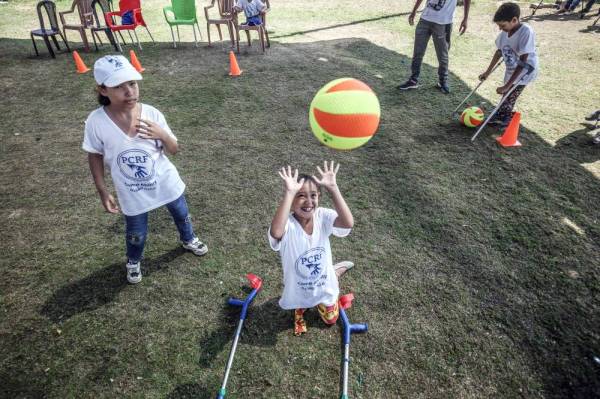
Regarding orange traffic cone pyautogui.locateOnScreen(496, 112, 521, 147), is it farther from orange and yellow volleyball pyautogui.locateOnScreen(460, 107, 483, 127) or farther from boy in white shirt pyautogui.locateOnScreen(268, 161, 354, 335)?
boy in white shirt pyautogui.locateOnScreen(268, 161, 354, 335)

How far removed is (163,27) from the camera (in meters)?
12.0

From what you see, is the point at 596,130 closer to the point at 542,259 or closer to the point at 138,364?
the point at 542,259

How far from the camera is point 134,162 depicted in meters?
2.88

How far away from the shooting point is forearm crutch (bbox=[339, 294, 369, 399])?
2631mm

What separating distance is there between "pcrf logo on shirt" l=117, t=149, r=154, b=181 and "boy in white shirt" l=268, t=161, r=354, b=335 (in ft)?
4.00

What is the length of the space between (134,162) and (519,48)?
552cm

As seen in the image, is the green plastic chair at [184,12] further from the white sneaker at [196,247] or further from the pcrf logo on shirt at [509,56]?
the white sneaker at [196,247]

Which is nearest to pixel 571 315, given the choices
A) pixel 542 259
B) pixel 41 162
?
pixel 542 259

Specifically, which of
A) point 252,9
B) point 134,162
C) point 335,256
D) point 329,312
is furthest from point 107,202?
point 252,9

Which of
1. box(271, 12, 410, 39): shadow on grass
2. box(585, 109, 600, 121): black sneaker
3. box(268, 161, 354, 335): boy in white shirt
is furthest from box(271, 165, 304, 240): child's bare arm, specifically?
box(271, 12, 410, 39): shadow on grass

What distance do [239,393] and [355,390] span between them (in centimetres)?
90

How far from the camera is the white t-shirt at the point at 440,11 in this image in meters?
6.32

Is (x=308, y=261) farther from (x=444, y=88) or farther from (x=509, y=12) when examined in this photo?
(x=444, y=88)

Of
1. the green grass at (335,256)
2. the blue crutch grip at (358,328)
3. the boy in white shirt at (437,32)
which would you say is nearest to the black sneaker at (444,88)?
the boy in white shirt at (437,32)
